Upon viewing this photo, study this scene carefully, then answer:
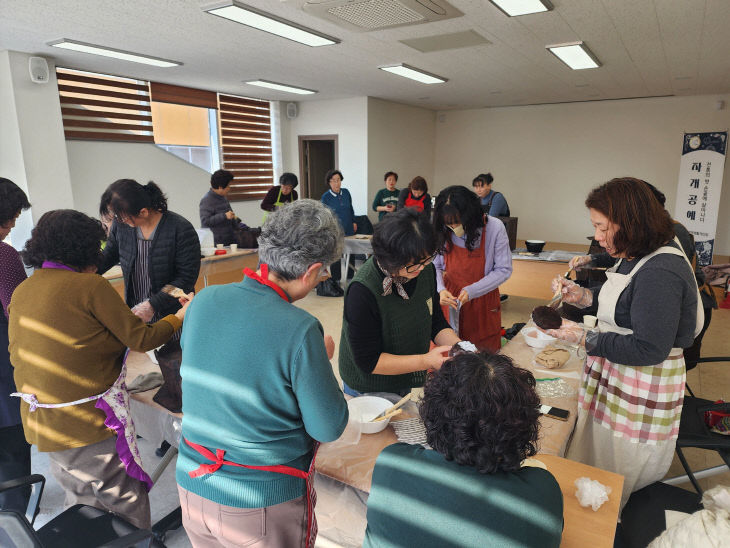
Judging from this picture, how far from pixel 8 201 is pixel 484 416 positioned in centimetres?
183

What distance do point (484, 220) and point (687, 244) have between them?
3.78 feet

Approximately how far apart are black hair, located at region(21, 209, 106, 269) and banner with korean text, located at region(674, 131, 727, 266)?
7.66 meters

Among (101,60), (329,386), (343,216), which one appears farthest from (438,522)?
(101,60)

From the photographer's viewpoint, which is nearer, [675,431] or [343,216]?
[675,431]

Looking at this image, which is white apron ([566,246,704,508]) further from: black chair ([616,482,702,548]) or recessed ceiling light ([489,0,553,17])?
recessed ceiling light ([489,0,553,17])

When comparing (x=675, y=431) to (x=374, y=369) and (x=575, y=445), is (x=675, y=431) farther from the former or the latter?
(x=374, y=369)

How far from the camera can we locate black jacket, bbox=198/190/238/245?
4.43 meters

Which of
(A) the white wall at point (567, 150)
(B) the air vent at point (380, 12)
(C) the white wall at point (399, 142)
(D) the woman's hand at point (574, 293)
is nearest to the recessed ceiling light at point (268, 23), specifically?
(B) the air vent at point (380, 12)

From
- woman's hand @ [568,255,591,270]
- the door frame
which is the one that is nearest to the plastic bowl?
woman's hand @ [568,255,591,270]

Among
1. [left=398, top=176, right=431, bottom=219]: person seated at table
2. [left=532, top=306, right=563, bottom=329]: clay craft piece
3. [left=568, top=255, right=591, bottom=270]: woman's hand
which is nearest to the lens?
[left=532, top=306, right=563, bottom=329]: clay craft piece

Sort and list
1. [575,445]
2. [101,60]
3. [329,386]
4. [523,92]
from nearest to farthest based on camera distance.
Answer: [329,386] < [575,445] < [101,60] < [523,92]

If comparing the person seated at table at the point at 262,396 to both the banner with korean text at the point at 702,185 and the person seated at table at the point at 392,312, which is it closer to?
the person seated at table at the point at 392,312

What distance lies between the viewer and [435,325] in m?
1.77

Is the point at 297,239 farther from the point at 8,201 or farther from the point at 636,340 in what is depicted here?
the point at 8,201
